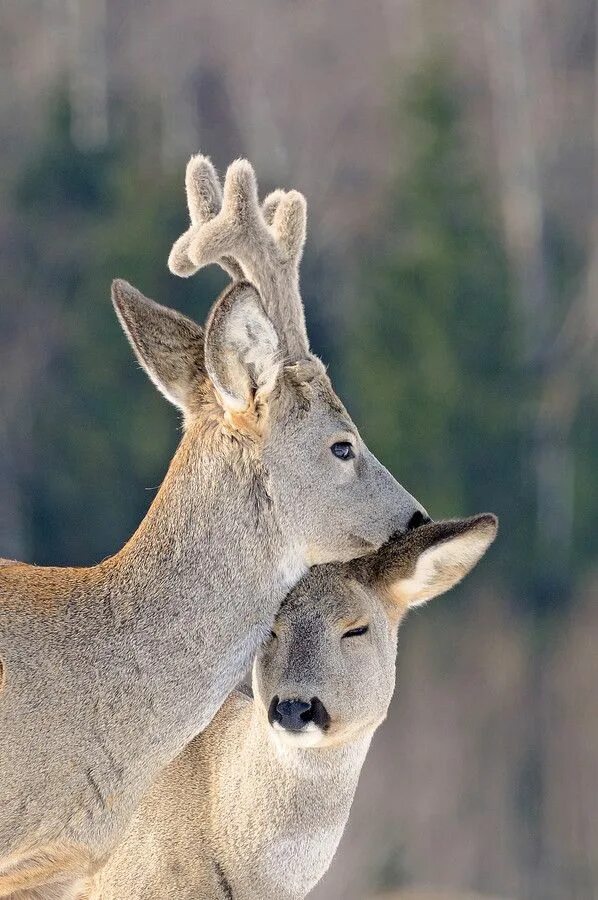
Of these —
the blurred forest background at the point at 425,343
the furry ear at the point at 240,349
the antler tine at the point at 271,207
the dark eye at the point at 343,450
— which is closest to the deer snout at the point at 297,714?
the dark eye at the point at 343,450

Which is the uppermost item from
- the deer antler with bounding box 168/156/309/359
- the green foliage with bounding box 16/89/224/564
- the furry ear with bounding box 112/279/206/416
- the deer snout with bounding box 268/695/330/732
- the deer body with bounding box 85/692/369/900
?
the deer antler with bounding box 168/156/309/359

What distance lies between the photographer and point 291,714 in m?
7.37

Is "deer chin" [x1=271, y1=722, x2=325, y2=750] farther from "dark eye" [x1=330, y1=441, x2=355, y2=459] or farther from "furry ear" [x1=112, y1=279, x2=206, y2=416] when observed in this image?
"furry ear" [x1=112, y1=279, x2=206, y2=416]

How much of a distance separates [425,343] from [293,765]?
3484 cm

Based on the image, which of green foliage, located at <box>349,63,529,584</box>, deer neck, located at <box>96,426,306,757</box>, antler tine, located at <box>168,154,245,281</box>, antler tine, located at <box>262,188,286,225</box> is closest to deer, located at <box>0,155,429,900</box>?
deer neck, located at <box>96,426,306,757</box>

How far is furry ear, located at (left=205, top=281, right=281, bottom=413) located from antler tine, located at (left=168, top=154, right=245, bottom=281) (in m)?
0.56

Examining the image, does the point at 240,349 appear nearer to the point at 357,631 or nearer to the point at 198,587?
the point at 198,587

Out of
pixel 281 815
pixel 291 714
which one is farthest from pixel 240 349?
pixel 281 815

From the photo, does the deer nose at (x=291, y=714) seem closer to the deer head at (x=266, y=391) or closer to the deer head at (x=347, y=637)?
the deer head at (x=347, y=637)

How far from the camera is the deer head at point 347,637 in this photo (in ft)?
24.4

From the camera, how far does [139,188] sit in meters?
42.1

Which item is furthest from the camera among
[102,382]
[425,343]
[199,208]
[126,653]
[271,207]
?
[425,343]

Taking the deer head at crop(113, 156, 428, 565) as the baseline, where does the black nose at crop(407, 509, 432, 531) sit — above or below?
below

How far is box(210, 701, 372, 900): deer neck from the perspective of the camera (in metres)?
7.57
